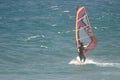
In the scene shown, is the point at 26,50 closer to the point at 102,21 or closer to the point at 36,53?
the point at 36,53

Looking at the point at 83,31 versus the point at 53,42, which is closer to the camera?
the point at 83,31

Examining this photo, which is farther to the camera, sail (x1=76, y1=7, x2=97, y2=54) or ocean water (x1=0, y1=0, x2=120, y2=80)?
sail (x1=76, y1=7, x2=97, y2=54)

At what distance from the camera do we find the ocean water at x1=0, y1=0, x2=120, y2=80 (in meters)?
31.5

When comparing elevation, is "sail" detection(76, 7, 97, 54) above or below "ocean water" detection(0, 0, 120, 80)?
above

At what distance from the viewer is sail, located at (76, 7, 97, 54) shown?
32906 mm

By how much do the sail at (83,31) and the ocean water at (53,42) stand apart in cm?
168

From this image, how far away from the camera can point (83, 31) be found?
33.5 meters

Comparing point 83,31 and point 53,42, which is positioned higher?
point 83,31

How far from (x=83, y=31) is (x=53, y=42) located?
14133 millimetres

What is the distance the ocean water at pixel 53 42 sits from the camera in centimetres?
3150

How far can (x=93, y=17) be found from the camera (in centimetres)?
6719

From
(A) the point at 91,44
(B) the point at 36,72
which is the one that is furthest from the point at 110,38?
(B) the point at 36,72

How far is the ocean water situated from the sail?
1680 millimetres

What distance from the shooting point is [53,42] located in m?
47.3
